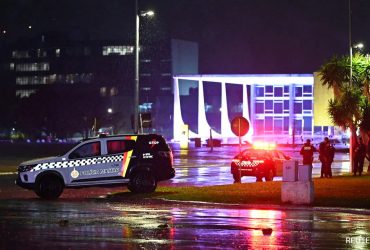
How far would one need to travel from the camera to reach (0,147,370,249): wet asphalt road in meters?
11.8

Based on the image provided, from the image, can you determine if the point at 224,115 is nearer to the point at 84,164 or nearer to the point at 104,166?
the point at 104,166

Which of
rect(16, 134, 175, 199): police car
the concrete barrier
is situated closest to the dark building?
rect(16, 134, 175, 199): police car

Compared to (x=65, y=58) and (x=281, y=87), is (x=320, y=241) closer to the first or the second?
(x=281, y=87)

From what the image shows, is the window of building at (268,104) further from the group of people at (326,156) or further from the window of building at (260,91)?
the group of people at (326,156)

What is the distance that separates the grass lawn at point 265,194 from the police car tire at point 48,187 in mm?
1945

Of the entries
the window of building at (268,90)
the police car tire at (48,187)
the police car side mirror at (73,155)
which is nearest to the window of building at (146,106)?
the window of building at (268,90)

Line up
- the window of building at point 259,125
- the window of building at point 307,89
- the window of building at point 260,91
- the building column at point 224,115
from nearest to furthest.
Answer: the building column at point 224,115
the window of building at point 307,89
the window of building at point 259,125
the window of building at point 260,91

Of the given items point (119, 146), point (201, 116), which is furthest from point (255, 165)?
point (201, 116)

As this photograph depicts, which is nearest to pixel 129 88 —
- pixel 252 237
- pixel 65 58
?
pixel 65 58

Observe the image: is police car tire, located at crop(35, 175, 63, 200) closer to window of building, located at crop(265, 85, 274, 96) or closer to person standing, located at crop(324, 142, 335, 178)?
person standing, located at crop(324, 142, 335, 178)

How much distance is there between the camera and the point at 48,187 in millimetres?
21953

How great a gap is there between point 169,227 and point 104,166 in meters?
8.79

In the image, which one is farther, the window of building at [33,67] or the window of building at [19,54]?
the window of building at [19,54]

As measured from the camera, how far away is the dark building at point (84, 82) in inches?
4998
